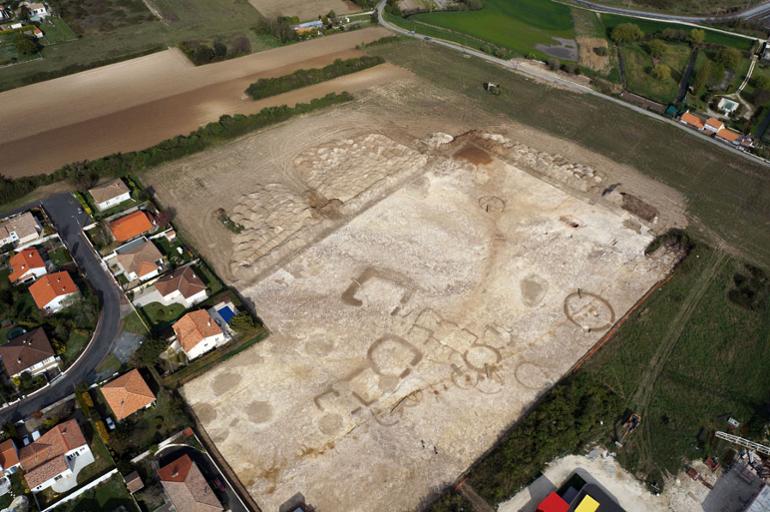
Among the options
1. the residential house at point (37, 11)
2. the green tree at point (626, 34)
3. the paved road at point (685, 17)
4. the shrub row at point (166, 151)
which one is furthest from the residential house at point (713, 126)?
the residential house at point (37, 11)

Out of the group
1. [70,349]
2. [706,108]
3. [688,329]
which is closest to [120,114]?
[70,349]

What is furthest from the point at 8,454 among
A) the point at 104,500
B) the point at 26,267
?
the point at 26,267

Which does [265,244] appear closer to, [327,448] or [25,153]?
[327,448]

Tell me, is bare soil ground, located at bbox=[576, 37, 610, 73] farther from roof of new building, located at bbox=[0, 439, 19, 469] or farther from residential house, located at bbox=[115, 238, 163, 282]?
roof of new building, located at bbox=[0, 439, 19, 469]

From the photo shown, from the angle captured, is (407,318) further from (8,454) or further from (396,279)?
(8,454)

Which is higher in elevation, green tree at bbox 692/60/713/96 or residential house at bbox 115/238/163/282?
residential house at bbox 115/238/163/282

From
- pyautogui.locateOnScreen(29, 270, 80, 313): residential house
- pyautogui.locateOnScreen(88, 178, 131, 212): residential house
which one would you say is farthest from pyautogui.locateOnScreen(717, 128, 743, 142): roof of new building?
pyautogui.locateOnScreen(29, 270, 80, 313): residential house

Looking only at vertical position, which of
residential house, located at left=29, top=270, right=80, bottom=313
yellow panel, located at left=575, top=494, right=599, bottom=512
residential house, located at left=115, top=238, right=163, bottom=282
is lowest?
yellow panel, located at left=575, top=494, right=599, bottom=512

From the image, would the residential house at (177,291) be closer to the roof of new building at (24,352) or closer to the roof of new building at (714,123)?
the roof of new building at (24,352)
